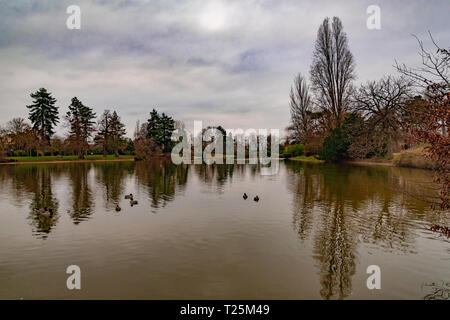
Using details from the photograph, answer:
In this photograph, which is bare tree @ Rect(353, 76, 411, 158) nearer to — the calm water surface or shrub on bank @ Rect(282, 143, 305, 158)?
the calm water surface

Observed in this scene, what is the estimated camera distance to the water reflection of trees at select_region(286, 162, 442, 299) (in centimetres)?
642

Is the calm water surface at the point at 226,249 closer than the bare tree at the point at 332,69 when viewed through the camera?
Yes

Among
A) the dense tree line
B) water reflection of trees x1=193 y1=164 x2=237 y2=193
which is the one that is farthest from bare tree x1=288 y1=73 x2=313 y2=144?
→ water reflection of trees x1=193 y1=164 x2=237 y2=193

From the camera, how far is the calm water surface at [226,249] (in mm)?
5664

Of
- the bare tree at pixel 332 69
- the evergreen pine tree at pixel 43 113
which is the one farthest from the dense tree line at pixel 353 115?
the evergreen pine tree at pixel 43 113

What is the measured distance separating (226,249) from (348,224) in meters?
4.93

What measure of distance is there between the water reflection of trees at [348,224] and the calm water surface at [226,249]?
37mm

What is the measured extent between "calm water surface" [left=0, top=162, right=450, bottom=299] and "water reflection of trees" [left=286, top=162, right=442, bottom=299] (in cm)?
4

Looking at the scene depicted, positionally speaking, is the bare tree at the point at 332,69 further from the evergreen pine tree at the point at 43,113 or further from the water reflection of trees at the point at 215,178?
the evergreen pine tree at the point at 43,113

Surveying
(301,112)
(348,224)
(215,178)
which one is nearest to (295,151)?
(301,112)
